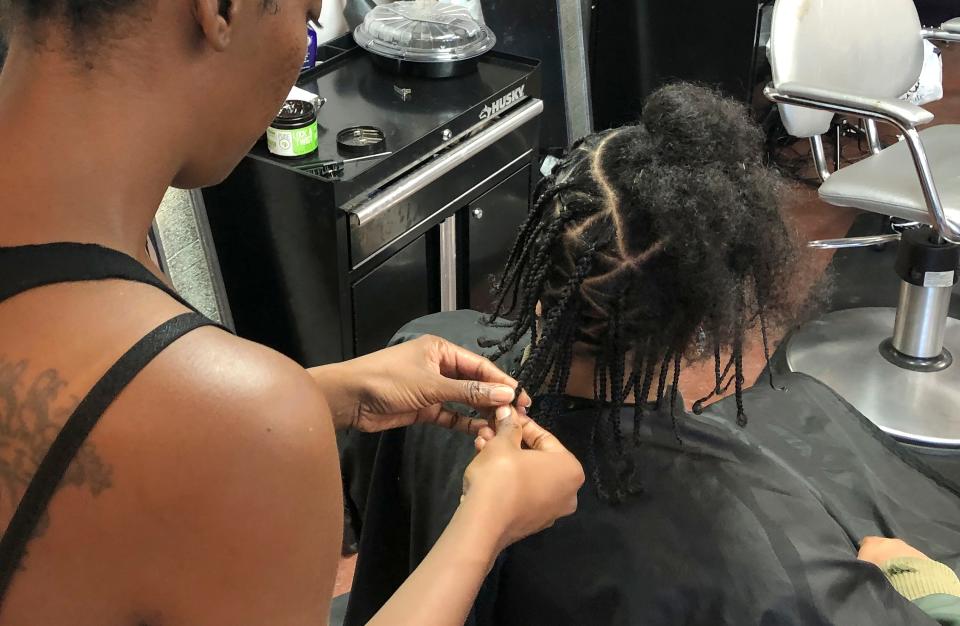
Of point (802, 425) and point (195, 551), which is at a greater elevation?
point (195, 551)

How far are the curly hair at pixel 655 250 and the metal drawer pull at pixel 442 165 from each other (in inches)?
27.7

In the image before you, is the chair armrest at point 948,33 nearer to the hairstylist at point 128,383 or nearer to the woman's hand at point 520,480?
the woman's hand at point 520,480

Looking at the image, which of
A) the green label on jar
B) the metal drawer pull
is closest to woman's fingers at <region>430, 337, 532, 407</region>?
the metal drawer pull

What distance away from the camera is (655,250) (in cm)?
106

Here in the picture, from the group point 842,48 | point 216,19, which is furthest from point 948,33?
point 216,19

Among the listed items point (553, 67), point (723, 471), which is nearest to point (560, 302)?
point (723, 471)

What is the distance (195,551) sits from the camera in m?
0.63

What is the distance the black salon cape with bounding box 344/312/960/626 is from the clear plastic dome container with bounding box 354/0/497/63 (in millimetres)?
1027

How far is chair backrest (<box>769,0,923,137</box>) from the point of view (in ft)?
7.11

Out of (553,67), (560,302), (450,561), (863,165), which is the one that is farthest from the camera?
(553,67)

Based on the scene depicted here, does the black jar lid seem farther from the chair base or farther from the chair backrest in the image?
the chair base

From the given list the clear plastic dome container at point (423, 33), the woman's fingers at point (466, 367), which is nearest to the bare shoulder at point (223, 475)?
the woman's fingers at point (466, 367)

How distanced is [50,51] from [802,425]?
128cm

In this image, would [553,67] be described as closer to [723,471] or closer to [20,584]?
[723,471]
